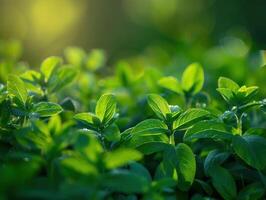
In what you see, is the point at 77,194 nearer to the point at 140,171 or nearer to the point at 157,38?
the point at 140,171

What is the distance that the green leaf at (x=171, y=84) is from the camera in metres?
1.31

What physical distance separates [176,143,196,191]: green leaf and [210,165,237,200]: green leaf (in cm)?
5

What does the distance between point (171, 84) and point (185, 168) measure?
1.14ft

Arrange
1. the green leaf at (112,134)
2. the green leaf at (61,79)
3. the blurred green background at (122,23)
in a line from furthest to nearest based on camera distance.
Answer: the blurred green background at (122,23), the green leaf at (61,79), the green leaf at (112,134)

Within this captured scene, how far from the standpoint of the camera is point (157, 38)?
506 cm

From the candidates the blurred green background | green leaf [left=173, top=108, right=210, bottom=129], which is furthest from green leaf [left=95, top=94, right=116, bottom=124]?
the blurred green background

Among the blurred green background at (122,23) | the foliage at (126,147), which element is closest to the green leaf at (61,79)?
the foliage at (126,147)

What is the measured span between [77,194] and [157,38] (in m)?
4.34

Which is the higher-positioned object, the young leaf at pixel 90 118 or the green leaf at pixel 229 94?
the green leaf at pixel 229 94

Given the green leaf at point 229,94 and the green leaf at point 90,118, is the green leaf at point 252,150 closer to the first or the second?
the green leaf at point 229,94

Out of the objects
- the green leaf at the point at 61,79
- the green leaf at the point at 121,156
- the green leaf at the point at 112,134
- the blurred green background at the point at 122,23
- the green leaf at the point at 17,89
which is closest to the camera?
the green leaf at the point at 121,156

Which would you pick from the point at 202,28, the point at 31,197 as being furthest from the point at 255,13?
the point at 31,197

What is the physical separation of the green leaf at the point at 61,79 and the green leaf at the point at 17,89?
0.68ft

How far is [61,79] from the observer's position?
1.31 metres
